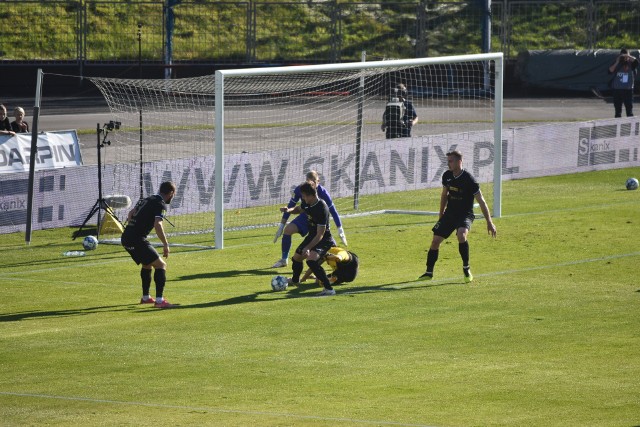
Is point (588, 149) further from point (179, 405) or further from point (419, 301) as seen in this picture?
point (179, 405)

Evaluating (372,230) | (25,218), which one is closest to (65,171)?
(25,218)

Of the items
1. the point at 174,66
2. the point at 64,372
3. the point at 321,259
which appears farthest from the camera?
the point at 174,66

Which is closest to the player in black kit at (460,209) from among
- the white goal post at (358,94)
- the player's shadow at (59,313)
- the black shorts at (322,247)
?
the black shorts at (322,247)

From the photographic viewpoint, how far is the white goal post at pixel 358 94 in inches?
922

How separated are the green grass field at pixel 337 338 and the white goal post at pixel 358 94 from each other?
2.64 meters

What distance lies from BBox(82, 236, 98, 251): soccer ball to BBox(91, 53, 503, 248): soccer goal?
228 cm

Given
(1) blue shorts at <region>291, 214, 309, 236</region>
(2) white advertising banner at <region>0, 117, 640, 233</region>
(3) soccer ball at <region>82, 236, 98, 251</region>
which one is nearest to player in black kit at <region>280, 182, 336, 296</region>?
(1) blue shorts at <region>291, 214, 309, 236</region>

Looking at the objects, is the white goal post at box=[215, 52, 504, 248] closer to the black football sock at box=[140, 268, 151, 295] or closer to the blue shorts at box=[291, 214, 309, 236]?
the blue shorts at box=[291, 214, 309, 236]

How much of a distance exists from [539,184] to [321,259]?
49.4 ft

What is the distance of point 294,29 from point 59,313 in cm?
3442

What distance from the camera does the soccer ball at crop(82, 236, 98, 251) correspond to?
76.2 feet

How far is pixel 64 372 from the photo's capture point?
557 inches

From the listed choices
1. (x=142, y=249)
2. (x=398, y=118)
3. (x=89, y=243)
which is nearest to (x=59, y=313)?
(x=142, y=249)

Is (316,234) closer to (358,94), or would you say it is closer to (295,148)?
(295,148)
